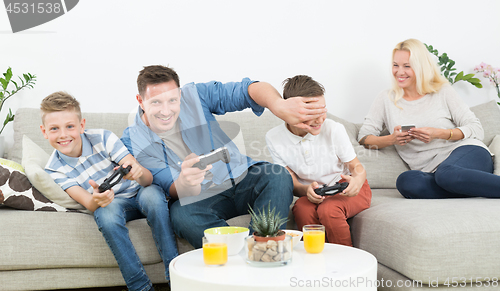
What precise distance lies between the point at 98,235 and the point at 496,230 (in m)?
1.33

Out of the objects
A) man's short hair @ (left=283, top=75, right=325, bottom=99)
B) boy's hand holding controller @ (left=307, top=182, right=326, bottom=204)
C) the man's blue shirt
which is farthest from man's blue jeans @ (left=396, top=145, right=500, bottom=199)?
the man's blue shirt

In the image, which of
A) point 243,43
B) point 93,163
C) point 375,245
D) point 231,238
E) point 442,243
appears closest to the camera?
point 231,238

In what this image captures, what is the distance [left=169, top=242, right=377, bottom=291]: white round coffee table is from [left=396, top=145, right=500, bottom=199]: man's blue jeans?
2.80 feet

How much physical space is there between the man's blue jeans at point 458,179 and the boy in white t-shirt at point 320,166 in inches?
11.2

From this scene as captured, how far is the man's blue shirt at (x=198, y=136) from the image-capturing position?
5.13 ft

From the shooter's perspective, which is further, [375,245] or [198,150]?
[198,150]

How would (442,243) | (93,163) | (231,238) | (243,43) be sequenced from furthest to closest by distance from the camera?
(243,43), (93,163), (442,243), (231,238)

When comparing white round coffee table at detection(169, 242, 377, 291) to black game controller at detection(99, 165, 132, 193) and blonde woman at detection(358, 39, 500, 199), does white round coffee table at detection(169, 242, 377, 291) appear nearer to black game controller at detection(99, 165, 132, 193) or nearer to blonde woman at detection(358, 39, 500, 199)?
black game controller at detection(99, 165, 132, 193)

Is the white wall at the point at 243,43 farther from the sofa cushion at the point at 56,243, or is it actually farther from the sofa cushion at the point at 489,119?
the sofa cushion at the point at 56,243

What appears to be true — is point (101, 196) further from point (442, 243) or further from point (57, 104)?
point (442, 243)

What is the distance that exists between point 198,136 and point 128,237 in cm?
47

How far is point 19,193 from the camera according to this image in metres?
1.49

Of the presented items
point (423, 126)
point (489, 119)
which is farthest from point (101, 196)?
point (489, 119)

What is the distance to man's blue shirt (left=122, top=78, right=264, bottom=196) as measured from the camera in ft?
5.13
